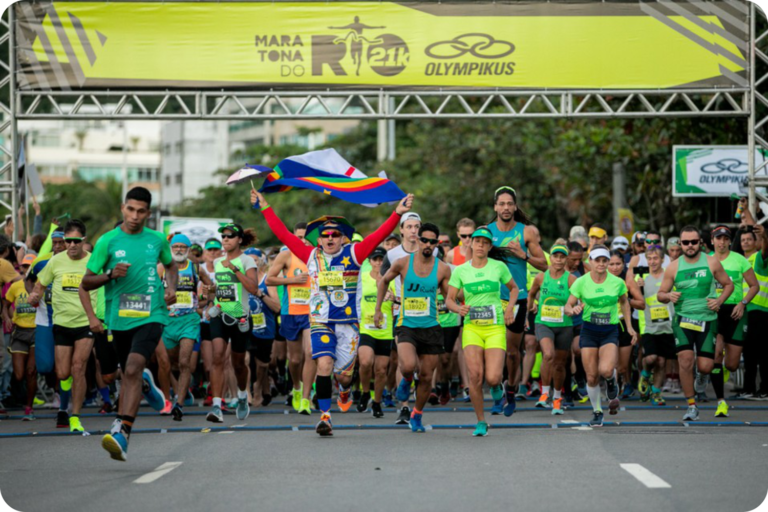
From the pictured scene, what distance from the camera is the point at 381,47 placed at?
819 inches

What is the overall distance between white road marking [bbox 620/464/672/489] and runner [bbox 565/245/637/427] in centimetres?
373

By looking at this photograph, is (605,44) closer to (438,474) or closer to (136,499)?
(438,474)

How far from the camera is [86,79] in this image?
822 inches

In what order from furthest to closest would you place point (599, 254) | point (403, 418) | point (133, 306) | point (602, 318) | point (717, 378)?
point (717, 378) < point (599, 254) < point (602, 318) < point (403, 418) < point (133, 306)

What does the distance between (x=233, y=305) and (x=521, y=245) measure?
3.49m

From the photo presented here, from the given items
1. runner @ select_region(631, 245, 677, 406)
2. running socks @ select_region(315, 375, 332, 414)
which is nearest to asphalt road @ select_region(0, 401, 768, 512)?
running socks @ select_region(315, 375, 332, 414)

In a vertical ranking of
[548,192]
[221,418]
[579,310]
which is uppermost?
[548,192]

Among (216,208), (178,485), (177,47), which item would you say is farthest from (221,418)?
(216,208)

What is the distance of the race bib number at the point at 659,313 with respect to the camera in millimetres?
17297

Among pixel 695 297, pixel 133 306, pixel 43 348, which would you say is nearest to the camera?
pixel 133 306

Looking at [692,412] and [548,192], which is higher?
[548,192]

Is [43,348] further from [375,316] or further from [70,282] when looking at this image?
[375,316]

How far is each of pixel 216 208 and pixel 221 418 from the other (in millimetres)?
54960

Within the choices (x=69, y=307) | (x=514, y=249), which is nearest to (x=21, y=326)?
(x=69, y=307)
